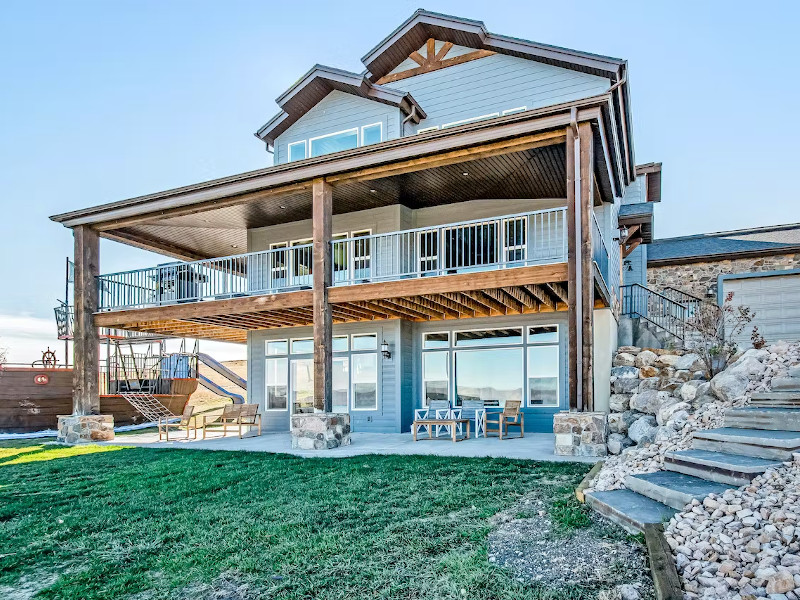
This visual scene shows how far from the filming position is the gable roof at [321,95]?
13.2 meters

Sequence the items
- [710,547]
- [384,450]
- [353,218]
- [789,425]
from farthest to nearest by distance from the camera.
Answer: [353,218] < [384,450] < [789,425] < [710,547]

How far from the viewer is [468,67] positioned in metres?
13.4

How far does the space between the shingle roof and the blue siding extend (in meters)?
10.5

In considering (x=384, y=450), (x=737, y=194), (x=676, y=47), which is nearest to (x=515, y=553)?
(x=384, y=450)

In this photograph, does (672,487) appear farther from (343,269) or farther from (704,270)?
(704,270)

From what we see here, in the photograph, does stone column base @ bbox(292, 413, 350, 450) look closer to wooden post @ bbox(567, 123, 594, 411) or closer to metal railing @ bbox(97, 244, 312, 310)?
metal railing @ bbox(97, 244, 312, 310)

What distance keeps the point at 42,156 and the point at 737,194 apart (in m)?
33.3

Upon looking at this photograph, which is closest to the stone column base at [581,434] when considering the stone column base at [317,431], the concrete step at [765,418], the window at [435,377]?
the concrete step at [765,418]

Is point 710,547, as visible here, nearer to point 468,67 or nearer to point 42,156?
point 468,67

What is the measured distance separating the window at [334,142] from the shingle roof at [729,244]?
432 inches

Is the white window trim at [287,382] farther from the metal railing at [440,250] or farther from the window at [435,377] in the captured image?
the window at [435,377]

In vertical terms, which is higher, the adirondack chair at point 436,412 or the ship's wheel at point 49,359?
the ship's wheel at point 49,359

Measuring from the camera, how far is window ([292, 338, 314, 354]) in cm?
1438

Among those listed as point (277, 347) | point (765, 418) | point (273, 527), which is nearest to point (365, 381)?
point (277, 347)
